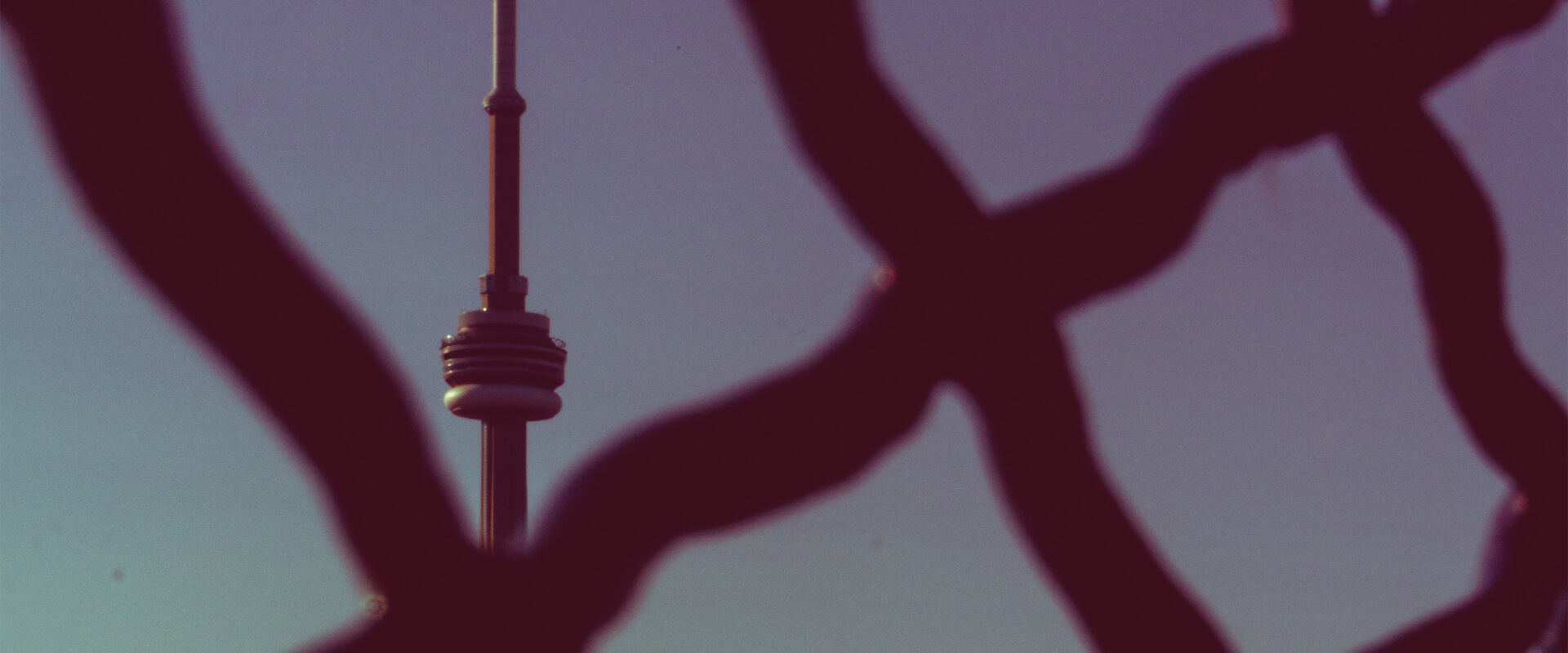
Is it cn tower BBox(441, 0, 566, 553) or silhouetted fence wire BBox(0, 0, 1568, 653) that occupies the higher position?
cn tower BBox(441, 0, 566, 553)

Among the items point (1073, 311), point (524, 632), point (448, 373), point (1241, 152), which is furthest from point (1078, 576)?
point (448, 373)

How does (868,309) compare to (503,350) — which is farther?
(503,350)

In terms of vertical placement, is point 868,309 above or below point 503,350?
below

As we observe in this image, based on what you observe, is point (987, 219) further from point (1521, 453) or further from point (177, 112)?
point (1521, 453)

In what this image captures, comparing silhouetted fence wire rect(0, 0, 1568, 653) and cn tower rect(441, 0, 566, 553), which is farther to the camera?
cn tower rect(441, 0, 566, 553)
